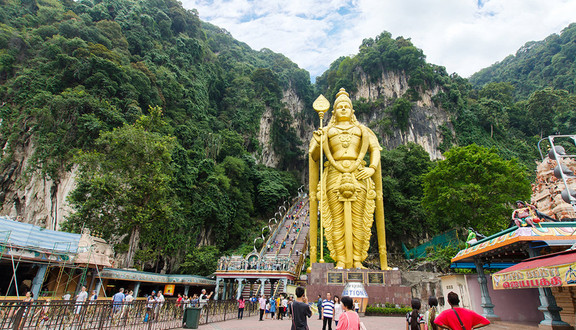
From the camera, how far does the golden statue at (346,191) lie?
10.9 meters

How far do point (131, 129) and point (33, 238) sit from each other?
5.52 m

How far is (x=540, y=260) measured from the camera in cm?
425

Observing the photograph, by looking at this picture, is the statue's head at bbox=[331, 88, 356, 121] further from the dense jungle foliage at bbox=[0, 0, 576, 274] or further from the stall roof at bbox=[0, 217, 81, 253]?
the stall roof at bbox=[0, 217, 81, 253]

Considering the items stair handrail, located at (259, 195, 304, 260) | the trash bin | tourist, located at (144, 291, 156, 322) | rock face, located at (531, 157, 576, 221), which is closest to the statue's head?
stair handrail, located at (259, 195, 304, 260)

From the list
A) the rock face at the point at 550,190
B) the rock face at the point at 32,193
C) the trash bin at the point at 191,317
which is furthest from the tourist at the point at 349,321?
the rock face at the point at 32,193

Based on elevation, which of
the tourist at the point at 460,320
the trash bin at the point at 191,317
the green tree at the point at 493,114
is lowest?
the trash bin at the point at 191,317

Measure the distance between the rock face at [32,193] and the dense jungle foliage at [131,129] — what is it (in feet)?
1.54

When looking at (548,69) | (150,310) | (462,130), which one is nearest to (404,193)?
(462,130)

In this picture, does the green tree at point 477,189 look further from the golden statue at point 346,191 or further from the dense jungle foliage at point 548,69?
the dense jungle foliage at point 548,69

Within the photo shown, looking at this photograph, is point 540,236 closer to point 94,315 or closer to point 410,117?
point 94,315

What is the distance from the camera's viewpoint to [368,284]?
32.2 ft

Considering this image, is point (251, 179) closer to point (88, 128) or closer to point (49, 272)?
point (88, 128)

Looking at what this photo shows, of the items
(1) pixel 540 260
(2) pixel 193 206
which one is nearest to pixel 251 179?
(2) pixel 193 206

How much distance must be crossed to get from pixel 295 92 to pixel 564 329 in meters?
39.8
